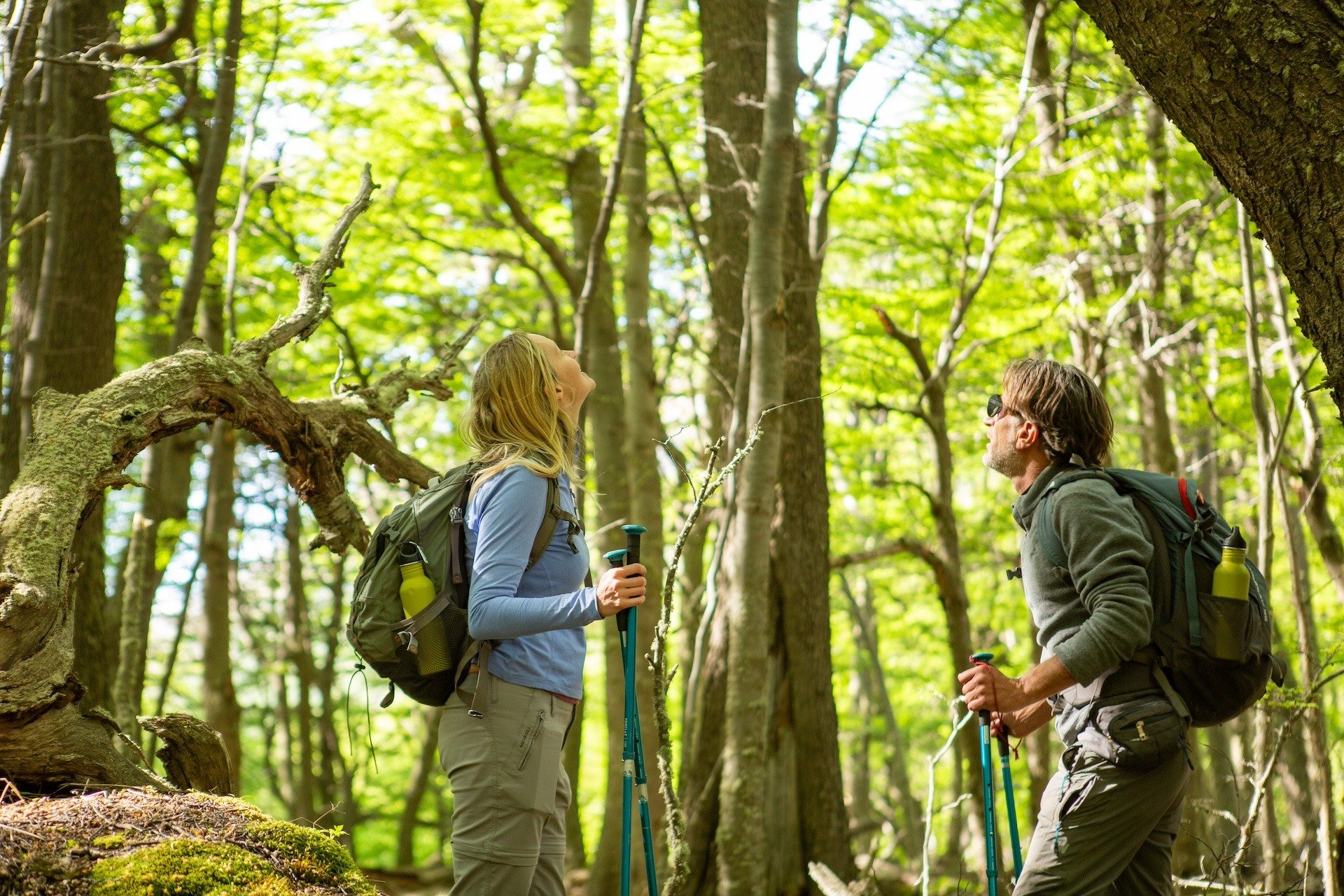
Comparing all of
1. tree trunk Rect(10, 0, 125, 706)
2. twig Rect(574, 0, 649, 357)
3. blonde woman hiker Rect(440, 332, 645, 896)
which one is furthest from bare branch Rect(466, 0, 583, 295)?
blonde woman hiker Rect(440, 332, 645, 896)

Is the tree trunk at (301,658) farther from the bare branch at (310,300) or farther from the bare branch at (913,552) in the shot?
the bare branch at (310,300)

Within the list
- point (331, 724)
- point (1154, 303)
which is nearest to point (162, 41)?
point (1154, 303)

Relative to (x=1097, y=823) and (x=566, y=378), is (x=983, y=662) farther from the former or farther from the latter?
(x=566, y=378)

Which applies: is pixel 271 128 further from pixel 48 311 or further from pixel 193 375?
pixel 193 375

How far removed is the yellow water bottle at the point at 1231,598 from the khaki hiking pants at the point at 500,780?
5.28 feet

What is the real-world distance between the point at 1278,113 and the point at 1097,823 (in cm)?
169

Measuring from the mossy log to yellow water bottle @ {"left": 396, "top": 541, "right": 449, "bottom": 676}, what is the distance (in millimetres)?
879

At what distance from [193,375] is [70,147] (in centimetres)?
383

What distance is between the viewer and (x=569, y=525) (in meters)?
2.75

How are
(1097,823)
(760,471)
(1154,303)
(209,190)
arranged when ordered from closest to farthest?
(1097,823)
(760,471)
(209,190)
(1154,303)

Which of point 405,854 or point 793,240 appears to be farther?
point 405,854

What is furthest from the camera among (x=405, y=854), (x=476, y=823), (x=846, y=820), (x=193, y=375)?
(x=405, y=854)

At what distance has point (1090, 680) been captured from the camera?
8.01 feet

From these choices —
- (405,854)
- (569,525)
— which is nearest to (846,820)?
(569,525)
